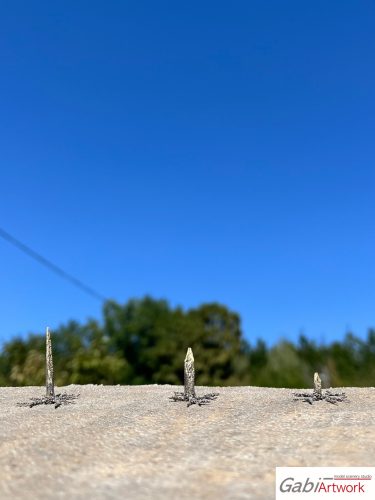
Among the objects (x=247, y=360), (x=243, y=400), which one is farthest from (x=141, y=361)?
(x=243, y=400)

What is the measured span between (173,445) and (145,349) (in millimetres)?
33245

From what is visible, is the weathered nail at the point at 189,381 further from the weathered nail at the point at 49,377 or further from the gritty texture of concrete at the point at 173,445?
the weathered nail at the point at 49,377

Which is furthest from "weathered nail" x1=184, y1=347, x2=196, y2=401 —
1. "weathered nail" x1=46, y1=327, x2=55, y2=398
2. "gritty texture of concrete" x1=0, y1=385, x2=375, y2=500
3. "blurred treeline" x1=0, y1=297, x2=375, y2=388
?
"blurred treeline" x1=0, y1=297, x2=375, y2=388

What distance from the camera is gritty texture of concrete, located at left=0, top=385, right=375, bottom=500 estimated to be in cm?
868

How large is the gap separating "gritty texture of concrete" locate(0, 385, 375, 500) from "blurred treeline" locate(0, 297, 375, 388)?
18191 millimetres

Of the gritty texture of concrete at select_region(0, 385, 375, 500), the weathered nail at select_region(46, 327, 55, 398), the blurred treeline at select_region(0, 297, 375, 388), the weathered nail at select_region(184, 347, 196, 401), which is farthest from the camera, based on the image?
the blurred treeline at select_region(0, 297, 375, 388)

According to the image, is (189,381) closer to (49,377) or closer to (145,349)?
(49,377)

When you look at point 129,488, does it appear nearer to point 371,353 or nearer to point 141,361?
point 371,353

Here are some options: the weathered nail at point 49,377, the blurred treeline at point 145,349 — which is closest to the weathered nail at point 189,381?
the weathered nail at point 49,377

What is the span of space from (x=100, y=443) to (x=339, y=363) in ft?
63.0

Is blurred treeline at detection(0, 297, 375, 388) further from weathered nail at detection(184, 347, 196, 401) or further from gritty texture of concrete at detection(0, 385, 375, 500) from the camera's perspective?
gritty texture of concrete at detection(0, 385, 375, 500)

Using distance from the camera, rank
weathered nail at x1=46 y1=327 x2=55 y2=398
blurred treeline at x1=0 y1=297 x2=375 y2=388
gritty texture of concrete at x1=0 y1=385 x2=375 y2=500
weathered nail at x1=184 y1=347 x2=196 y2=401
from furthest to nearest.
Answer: blurred treeline at x1=0 y1=297 x2=375 y2=388
weathered nail at x1=46 y1=327 x2=55 y2=398
weathered nail at x1=184 y1=347 x2=196 y2=401
gritty texture of concrete at x1=0 y1=385 x2=375 y2=500

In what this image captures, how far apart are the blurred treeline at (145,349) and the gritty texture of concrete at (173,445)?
18.2 meters

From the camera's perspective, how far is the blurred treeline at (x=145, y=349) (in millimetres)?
37844
